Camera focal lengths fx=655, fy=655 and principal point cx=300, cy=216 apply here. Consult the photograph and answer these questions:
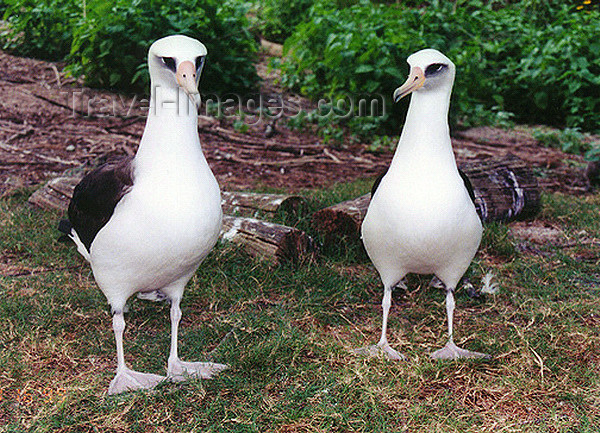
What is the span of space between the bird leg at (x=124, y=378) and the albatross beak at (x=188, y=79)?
1.02 m

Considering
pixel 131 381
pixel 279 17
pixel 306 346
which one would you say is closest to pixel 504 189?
pixel 306 346

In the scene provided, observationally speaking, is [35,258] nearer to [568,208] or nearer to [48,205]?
[48,205]

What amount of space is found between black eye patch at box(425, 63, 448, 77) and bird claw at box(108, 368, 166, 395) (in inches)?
70.5

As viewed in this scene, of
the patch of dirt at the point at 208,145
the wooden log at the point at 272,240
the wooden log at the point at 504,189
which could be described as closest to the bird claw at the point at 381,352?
the wooden log at the point at 272,240

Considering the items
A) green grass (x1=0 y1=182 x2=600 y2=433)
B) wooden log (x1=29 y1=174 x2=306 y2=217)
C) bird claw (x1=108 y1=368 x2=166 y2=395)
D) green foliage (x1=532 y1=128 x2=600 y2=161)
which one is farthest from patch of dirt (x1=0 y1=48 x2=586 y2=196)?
bird claw (x1=108 y1=368 x2=166 y2=395)

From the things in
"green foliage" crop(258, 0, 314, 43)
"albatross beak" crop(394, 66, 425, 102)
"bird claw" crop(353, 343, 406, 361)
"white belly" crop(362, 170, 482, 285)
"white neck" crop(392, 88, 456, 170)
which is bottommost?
"green foliage" crop(258, 0, 314, 43)

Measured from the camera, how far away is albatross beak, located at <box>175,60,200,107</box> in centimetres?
249

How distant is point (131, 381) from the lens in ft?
9.04

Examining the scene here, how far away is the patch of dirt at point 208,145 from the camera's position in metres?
6.34

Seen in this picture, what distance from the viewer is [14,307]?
3.49 m

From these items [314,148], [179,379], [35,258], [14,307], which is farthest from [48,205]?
[314,148]

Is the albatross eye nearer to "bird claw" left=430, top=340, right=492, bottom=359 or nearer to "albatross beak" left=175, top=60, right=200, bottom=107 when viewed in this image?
"albatross beak" left=175, top=60, right=200, bottom=107

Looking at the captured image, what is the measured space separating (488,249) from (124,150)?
3.94 meters

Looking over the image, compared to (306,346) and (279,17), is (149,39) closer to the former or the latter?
(279,17)
